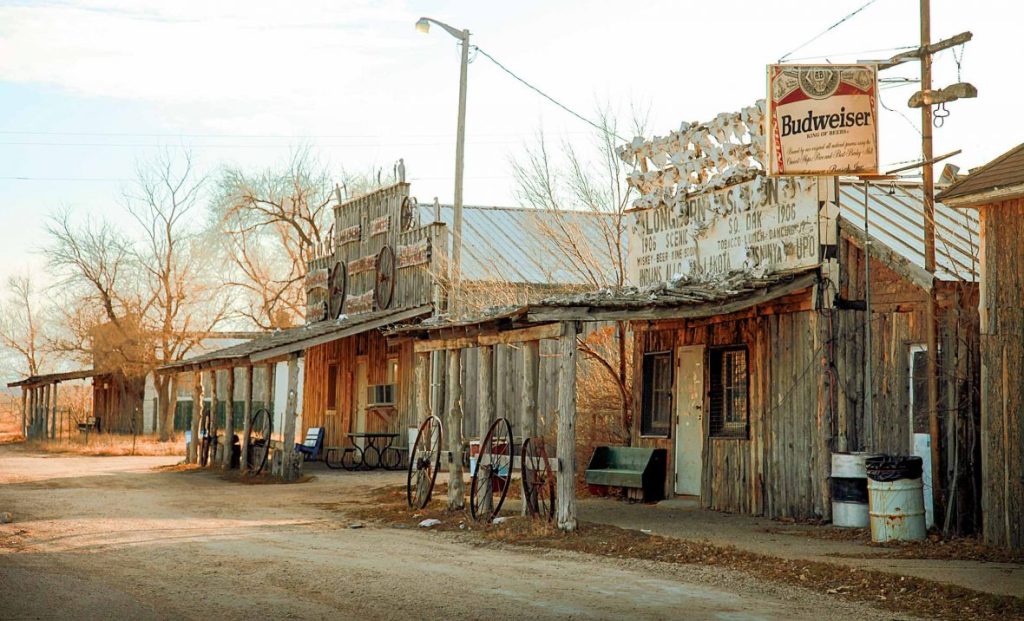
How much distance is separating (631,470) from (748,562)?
6.11 meters

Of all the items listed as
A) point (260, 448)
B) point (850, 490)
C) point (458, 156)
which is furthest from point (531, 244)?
point (850, 490)

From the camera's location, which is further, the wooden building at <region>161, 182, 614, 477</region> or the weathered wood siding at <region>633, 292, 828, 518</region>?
the wooden building at <region>161, 182, 614, 477</region>

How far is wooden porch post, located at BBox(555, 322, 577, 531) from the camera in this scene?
12.7m

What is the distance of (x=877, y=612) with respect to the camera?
26.7 feet

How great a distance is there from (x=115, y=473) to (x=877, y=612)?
61.1 ft

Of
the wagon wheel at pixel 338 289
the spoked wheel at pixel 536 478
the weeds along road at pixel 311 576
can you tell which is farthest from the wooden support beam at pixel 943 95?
the wagon wheel at pixel 338 289

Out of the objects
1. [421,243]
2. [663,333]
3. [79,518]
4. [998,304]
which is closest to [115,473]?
[421,243]

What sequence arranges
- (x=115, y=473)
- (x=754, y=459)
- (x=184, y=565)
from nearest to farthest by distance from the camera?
1. (x=184, y=565)
2. (x=754, y=459)
3. (x=115, y=473)

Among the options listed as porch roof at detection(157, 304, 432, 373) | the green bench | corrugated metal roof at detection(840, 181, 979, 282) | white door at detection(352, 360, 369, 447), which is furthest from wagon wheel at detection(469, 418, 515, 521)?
white door at detection(352, 360, 369, 447)

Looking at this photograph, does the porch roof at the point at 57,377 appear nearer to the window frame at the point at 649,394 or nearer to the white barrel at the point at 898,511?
the window frame at the point at 649,394

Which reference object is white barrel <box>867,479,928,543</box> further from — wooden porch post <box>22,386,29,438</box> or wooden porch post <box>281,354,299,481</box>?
wooden porch post <box>22,386,29,438</box>

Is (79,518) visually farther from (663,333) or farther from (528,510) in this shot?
(663,333)

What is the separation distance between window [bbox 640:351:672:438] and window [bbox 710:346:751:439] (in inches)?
43.6

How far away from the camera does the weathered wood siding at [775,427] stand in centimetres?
1350
